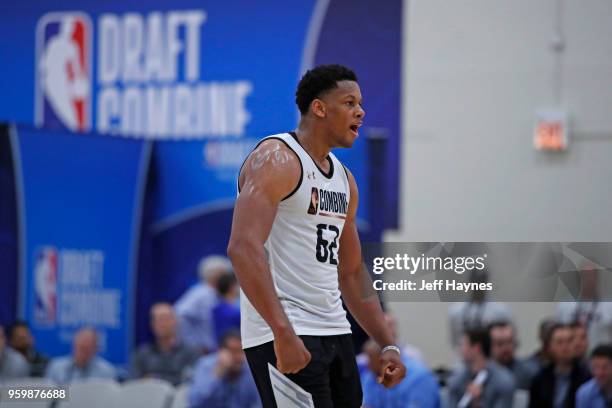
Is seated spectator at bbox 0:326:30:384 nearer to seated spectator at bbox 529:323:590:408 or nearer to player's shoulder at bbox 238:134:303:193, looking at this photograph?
seated spectator at bbox 529:323:590:408

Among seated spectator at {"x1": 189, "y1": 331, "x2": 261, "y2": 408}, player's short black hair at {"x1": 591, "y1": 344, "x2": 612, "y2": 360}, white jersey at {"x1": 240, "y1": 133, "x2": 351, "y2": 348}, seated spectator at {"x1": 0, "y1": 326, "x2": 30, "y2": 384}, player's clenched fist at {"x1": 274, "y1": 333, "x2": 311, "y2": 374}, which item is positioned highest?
white jersey at {"x1": 240, "y1": 133, "x2": 351, "y2": 348}

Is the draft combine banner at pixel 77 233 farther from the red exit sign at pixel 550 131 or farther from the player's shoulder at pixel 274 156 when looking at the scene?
the player's shoulder at pixel 274 156

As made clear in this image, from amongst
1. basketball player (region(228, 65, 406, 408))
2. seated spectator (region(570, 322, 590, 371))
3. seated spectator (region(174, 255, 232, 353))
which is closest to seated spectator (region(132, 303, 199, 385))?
seated spectator (region(174, 255, 232, 353))

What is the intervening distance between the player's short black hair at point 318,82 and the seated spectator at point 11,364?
5074mm

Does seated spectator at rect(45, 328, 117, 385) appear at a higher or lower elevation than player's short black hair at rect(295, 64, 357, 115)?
lower

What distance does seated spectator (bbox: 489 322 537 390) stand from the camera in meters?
7.13

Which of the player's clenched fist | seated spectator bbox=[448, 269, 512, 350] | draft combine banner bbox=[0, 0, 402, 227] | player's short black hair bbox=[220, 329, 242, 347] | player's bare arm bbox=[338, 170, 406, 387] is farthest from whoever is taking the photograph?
draft combine banner bbox=[0, 0, 402, 227]

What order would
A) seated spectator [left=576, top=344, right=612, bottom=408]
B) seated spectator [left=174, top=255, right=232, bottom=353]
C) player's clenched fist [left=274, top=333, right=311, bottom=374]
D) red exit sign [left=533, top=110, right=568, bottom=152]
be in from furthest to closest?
seated spectator [left=174, top=255, right=232, bottom=353]
red exit sign [left=533, top=110, right=568, bottom=152]
seated spectator [left=576, top=344, right=612, bottom=408]
player's clenched fist [left=274, top=333, right=311, bottom=374]

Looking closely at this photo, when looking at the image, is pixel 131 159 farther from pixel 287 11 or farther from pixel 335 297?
pixel 335 297

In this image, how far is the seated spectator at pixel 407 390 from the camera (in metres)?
6.69

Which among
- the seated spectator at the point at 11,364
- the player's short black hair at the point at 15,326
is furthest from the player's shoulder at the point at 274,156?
the player's short black hair at the point at 15,326

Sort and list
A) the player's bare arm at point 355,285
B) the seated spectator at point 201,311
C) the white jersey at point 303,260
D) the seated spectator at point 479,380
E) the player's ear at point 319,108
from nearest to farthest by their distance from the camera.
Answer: the white jersey at point 303,260 → the player's ear at point 319,108 → the player's bare arm at point 355,285 → the seated spectator at point 479,380 → the seated spectator at point 201,311

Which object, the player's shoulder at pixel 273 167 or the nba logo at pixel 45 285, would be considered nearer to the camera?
the player's shoulder at pixel 273 167

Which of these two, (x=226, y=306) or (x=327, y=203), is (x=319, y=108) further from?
(x=226, y=306)
